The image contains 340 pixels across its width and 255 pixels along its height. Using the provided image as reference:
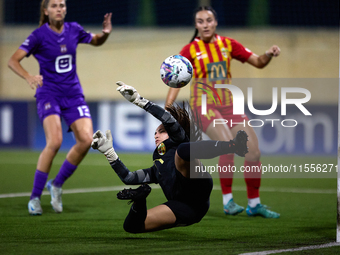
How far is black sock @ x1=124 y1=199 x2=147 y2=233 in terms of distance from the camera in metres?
3.70

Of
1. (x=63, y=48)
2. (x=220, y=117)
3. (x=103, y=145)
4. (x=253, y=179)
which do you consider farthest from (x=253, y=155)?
(x=63, y=48)

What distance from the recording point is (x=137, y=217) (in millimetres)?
3721

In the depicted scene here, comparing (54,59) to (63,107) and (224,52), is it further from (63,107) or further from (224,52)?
(224,52)

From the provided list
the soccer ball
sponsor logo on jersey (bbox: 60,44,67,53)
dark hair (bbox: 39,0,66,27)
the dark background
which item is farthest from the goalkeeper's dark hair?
the dark background

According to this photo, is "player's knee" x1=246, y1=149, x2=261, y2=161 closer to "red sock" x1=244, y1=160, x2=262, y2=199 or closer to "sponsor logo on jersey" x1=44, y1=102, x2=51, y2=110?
"red sock" x1=244, y1=160, x2=262, y2=199

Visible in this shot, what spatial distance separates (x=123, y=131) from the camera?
14.7 metres

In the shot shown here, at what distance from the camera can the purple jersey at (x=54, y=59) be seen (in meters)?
5.56

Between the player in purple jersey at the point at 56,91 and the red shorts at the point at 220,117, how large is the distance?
1.25 m

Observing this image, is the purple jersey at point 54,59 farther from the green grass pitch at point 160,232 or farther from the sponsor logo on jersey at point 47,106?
the green grass pitch at point 160,232

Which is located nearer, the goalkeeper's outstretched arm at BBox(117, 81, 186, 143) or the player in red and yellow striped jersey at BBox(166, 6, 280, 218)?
the goalkeeper's outstretched arm at BBox(117, 81, 186, 143)

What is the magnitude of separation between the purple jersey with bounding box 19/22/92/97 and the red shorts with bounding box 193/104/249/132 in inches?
57.8

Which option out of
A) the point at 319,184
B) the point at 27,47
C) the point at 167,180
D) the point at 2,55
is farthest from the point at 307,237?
the point at 2,55

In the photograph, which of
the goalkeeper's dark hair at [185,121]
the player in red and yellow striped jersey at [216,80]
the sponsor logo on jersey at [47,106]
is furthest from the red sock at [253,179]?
the sponsor logo on jersey at [47,106]

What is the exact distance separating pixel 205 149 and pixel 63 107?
256 cm
